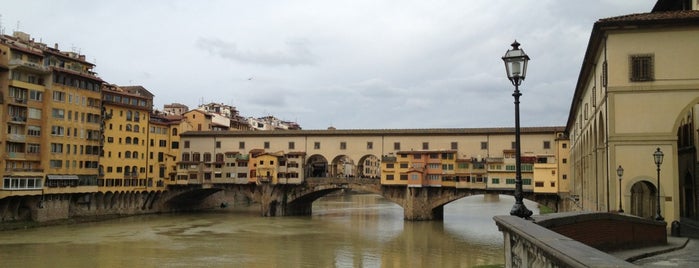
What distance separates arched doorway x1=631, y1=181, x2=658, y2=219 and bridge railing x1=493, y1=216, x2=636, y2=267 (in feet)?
47.3

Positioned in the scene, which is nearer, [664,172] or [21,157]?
[664,172]

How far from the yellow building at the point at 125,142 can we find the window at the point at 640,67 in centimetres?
5224

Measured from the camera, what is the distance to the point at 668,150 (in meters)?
21.6

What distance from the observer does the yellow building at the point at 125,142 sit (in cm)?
6094

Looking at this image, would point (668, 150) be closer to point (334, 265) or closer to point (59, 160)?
point (334, 265)

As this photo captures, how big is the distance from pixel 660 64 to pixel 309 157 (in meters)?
48.0

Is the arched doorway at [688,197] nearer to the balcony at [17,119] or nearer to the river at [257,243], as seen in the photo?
the river at [257,243]

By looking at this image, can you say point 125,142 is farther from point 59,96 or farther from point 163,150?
point 59,96

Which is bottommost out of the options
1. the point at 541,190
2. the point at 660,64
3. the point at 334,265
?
the point at 334,265

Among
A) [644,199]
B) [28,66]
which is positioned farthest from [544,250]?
[28,66]

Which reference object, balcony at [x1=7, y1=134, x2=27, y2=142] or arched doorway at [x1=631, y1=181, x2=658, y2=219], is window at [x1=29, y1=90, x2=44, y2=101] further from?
arched doorway at [x1=631, y1=181, x2=658, y2=219]

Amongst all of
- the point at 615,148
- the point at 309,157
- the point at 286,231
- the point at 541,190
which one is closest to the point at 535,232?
the point at 615,148

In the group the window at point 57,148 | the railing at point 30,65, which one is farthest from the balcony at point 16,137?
the railing at point 30,65

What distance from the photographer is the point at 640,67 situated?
21.8 meters
